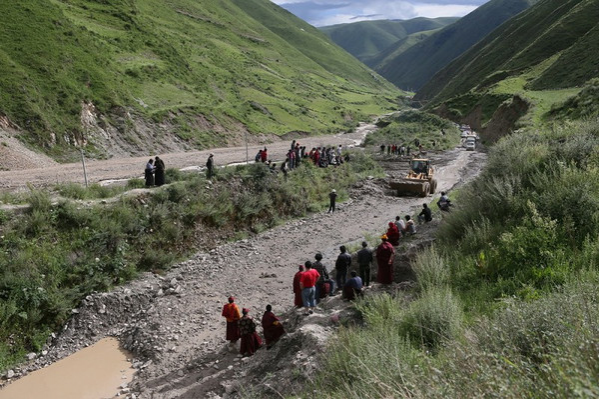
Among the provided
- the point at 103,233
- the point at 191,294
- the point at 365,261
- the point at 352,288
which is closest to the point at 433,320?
the point at 352,288

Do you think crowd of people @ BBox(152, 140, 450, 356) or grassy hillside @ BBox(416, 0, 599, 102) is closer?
crowd of people @ BBox(152, 140, 450, 356)

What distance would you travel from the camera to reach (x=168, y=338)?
1290cm

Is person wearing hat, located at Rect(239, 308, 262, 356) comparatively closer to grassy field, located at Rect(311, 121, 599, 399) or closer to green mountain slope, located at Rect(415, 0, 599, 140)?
grassy field, located at Rect(311, 121, 599, 399)

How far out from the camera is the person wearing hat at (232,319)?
37.8 feet

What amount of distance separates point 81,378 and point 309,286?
23.7ft

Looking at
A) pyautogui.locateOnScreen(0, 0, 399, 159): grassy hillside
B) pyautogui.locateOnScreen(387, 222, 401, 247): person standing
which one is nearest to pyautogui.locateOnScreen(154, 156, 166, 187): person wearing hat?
pyautogui.locateOnScreen(387, 222, 401, 247): person standing

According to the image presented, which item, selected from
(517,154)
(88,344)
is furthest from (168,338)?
(517,154)

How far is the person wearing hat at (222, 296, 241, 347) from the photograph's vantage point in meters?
11.5

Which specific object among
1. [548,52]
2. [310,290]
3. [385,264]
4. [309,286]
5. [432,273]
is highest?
[548,52]

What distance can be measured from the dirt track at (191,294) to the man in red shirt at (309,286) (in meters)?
2.67

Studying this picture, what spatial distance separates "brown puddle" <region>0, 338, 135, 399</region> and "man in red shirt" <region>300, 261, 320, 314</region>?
5.57m

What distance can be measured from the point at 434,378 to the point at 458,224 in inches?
353

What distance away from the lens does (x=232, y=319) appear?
1152 centimetres

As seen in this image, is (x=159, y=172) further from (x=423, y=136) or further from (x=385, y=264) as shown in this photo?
(x=423, y=136)
